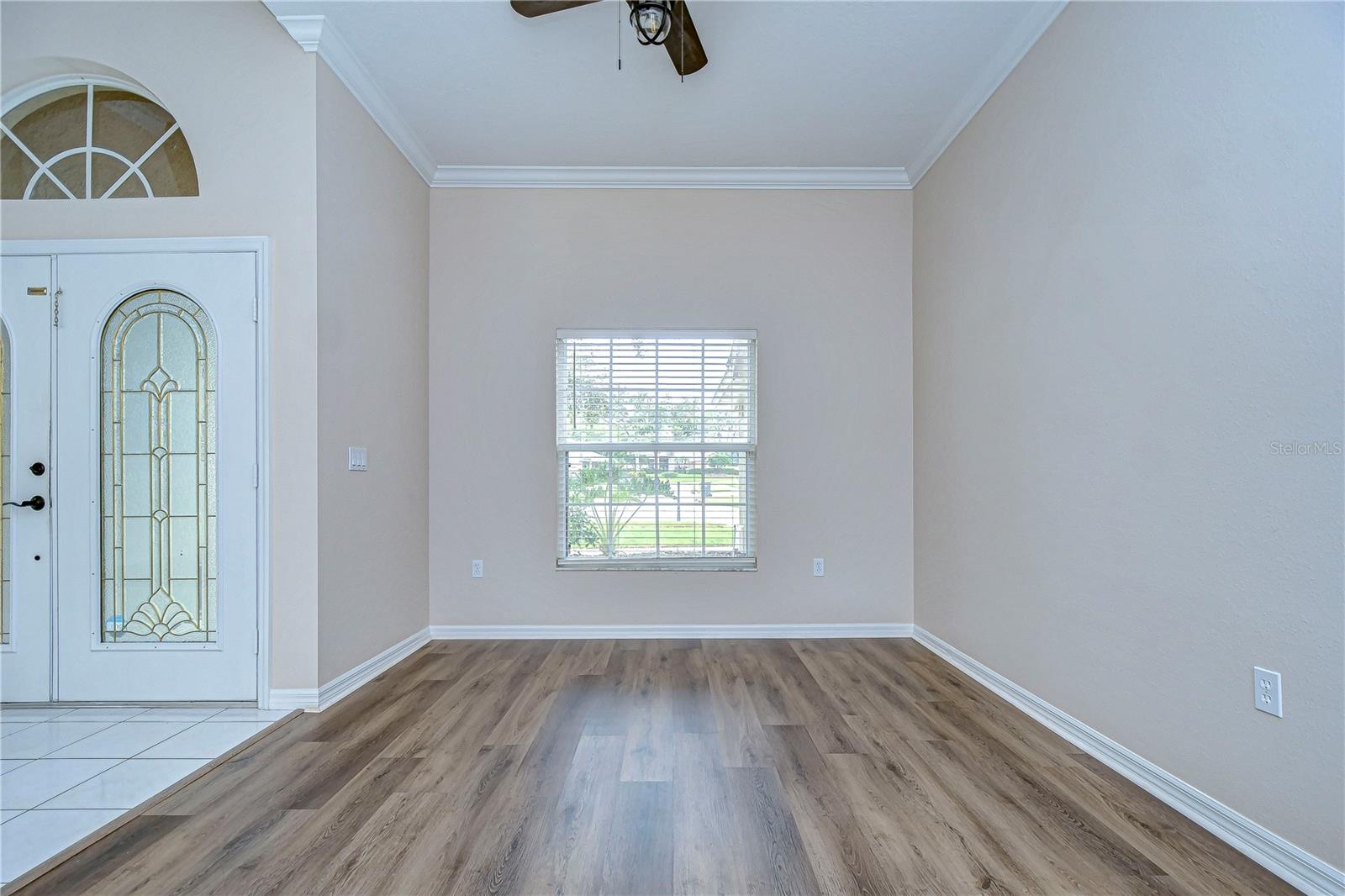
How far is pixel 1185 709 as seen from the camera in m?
2.01

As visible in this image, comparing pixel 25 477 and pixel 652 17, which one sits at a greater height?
pixel 652 17

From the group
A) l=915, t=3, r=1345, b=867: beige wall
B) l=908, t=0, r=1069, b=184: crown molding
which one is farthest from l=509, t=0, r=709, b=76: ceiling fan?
l=915, t=3, r=1345, b=867: beige wall

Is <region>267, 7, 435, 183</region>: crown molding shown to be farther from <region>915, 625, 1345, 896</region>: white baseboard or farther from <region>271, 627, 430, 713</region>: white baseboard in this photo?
<region>915, 625, 1345, 896</region>: white baseboard

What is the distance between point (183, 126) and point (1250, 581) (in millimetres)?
4384

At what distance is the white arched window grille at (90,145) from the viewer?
9.95 feet

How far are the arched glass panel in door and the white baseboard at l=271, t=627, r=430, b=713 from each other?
43cm

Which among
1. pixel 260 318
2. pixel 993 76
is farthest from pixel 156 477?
pixel 993 76

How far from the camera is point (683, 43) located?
104 inches

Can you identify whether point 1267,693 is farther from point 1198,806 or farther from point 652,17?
point 652,17

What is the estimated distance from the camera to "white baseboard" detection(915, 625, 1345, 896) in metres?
1.62

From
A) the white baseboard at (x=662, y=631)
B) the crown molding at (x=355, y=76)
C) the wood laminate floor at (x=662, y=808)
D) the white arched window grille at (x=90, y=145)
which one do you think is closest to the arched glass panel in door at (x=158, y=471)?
the white arched window grille at (x=90, y=145)

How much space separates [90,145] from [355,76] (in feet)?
4.12

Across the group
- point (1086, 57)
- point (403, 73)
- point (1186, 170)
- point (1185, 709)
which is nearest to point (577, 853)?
point (1185, 709)

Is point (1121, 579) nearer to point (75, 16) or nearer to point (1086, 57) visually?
point (1086, 57)
